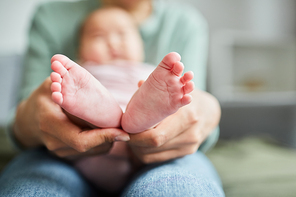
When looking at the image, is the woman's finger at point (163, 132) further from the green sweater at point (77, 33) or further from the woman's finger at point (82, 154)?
the green sweater at point (77, 33)

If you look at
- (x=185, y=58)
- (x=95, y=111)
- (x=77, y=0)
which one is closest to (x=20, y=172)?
(x=95, y=111)

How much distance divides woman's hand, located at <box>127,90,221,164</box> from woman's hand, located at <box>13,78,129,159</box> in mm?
39

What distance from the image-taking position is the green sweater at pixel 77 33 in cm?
71

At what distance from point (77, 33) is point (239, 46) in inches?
55.9

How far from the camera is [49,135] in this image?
411 millimetres

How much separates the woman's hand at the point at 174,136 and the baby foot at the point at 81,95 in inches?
2.2

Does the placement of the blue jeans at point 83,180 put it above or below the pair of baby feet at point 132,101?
below

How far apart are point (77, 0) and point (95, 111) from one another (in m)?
0.63

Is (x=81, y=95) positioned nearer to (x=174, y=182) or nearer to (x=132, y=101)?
(x=132, y=101)

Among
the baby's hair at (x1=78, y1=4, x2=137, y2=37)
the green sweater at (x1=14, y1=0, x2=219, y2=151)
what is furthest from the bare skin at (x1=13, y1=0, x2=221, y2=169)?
the baby's hair at (x1=78, y1=4, x2=137, y2=37)

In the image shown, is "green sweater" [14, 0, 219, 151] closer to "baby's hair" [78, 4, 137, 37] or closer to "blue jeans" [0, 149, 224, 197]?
"baby's hair" [78, 4, 137, 37]

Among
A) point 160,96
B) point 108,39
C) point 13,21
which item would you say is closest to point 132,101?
point 160,96

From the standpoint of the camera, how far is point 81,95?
13.5 inches

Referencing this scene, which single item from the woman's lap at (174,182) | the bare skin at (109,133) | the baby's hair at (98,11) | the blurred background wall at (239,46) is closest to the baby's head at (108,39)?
the baby's hair at (98,11)
